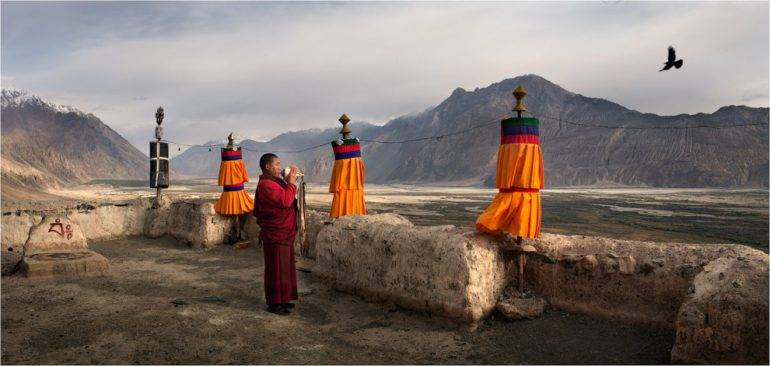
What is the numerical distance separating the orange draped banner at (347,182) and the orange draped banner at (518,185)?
2970 mm

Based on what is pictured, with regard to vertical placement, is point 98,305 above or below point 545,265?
below

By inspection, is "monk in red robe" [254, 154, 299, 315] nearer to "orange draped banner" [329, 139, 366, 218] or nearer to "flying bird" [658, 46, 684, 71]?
"orange draped banner" [329, 139, 366, 218]

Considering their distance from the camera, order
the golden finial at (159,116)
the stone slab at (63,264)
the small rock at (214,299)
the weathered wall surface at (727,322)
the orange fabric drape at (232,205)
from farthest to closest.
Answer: the golden finial at (159,116) → the orange fabric drape at (232,205) → the stone slab at (63,264) → the small rock at (214,299) → the weathered wall surface at (727,322)

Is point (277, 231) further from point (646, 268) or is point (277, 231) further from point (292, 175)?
point (646, 268)

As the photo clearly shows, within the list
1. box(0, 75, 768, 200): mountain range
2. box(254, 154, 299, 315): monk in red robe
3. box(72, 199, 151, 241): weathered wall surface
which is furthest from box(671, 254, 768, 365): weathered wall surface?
box(0, 75, 768, 200): mountain range

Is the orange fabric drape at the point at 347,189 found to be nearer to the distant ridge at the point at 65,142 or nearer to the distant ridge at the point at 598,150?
the distant ridge at the point at 598,150

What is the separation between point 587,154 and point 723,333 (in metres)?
71.0

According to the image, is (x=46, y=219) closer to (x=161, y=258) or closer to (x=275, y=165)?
(x=161, y=258)

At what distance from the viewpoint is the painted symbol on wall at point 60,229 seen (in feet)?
25.3

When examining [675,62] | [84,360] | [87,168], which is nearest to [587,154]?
[675,62]

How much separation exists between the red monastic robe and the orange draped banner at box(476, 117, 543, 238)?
6.65ft

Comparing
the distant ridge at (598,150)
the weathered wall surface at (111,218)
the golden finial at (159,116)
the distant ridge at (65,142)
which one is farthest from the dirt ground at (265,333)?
the distant ridge at (65,142)

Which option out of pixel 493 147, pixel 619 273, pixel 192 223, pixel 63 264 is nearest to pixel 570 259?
pixel 619 273

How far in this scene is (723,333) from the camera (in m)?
3.23
